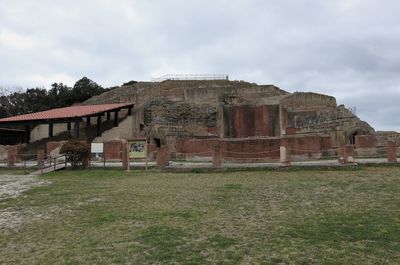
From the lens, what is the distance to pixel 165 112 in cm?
3675

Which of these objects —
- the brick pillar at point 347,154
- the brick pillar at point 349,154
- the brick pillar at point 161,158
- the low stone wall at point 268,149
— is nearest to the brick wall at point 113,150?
the low stone wall at point 268,149

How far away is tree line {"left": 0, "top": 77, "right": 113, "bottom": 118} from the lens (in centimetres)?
5631

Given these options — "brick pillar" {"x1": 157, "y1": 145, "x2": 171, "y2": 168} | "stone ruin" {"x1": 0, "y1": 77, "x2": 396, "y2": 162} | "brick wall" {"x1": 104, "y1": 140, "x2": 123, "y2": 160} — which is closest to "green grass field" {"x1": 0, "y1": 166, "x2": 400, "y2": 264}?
"brick pillar" {"x1": 157, "y1": 145, "x2": 171, "y2": 168}

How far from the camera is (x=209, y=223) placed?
7.90 meters

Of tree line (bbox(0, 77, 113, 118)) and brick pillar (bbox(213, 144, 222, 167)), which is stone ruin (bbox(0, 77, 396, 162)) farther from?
tree line (bbox(0, 77, 113, 118))

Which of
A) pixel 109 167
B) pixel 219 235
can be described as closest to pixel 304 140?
pixel 109 167

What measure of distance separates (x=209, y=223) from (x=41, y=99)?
54933 millimetres

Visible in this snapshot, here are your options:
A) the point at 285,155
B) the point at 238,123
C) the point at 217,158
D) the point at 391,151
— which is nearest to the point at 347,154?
the point at 391,151

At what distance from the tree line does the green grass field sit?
4566 cm

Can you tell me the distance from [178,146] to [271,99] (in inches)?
610

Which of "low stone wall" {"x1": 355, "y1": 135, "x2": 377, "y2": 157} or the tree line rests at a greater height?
the tree line

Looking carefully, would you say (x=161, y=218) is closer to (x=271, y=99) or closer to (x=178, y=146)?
(x=178, y=146)

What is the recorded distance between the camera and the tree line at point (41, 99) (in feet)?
185

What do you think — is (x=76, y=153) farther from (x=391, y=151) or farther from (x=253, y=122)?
(x=253, y=122)
